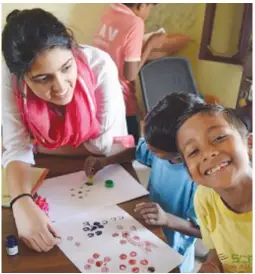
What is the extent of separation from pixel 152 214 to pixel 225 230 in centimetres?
16

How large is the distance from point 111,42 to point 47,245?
3.36ft

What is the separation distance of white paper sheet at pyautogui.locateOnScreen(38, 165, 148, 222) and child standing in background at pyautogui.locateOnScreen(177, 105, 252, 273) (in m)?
0.21

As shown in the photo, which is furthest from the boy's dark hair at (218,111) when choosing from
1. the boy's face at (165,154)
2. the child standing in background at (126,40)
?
the child standing in background at (126,40)

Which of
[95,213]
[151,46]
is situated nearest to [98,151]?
[95,213]

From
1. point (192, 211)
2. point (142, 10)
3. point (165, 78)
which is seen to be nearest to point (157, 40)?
point (165, 78)

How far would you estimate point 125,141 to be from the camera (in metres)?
1.18

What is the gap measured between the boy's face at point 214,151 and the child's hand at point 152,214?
0.14 m

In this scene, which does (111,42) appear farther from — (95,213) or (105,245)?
(105,245)

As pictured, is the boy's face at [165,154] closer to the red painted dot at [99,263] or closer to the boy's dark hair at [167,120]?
the boy's dark hair at [167,120]

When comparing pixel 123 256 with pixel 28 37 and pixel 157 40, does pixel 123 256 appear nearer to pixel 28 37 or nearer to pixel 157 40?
pixel 28 37

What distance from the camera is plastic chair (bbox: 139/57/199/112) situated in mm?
1906

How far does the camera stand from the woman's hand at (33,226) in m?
0.83

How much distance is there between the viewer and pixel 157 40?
198 cm

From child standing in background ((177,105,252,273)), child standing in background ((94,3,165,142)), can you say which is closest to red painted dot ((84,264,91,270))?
child standing in background ((177,105,252,273))
